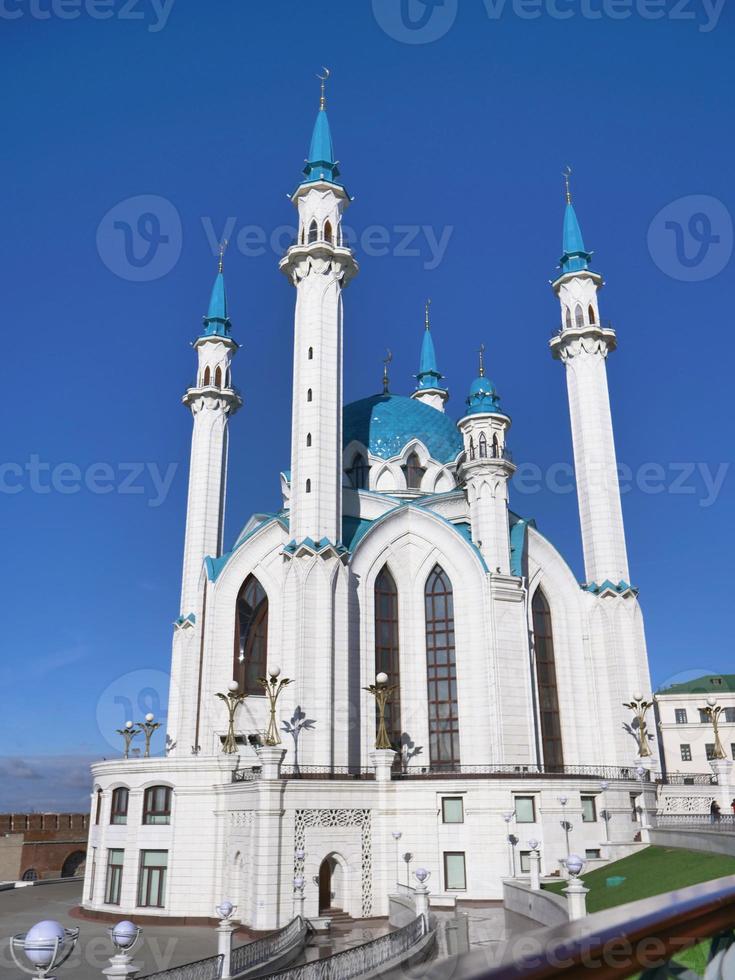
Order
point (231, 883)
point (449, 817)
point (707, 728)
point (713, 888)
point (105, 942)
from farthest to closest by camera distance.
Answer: point (707, 728)
point (449, 817)
point (231, 883)
point (105, 942)
point (713, 888)

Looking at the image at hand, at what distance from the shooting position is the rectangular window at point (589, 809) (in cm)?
3391

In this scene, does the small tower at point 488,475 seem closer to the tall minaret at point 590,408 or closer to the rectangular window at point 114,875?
the tall minaret at point 590,408

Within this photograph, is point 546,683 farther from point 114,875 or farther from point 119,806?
point 114,875

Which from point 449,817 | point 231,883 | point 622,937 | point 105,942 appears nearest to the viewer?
point 622,937

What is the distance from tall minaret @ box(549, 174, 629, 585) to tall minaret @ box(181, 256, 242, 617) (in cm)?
2006

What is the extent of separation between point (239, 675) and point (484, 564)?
13531 millimetres

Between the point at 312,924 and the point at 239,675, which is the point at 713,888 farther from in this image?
the point at 239,675

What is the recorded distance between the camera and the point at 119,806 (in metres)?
33.9

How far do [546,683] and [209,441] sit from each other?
23409mm

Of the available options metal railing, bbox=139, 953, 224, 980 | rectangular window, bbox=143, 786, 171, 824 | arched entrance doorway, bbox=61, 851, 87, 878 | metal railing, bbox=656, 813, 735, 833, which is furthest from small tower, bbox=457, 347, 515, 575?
arched entrance doorway, bbox=61, 851, 87, 878

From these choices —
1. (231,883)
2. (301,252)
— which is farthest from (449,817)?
(301,252)

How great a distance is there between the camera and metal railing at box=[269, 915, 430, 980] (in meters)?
16.7

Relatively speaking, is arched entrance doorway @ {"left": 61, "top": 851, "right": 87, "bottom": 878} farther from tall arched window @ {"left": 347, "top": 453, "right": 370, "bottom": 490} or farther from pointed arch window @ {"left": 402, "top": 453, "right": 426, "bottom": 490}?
pointed arch window @ {"left": 402, "top": 453, "right": 426, "bottom": 490}

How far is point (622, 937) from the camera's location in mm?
1992
